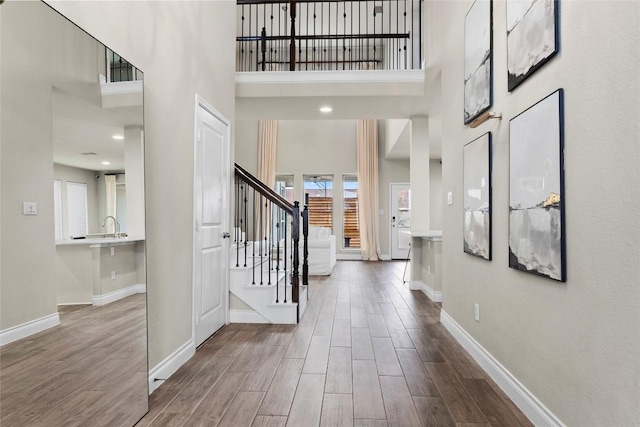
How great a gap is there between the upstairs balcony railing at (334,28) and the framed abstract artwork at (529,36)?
104 inches

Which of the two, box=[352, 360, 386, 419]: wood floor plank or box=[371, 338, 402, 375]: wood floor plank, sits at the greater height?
box=[352, 360, 386, 419]: wood floor plank

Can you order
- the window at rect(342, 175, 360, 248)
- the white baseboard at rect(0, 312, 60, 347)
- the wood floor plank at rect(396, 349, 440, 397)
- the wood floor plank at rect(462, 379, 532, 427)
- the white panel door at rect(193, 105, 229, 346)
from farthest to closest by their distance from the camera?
the window at rect(342, 175, 360, 248), the white panel door at rect(193, 105, 229, 346), the wood floor plank at rect(396, 349, 440, 397), the wood floor plank at rect(462, 379, 532, 427), the white baseboard at rect(0, 312, 60, 347)

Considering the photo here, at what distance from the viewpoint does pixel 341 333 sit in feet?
11.5

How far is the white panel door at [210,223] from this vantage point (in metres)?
3.05

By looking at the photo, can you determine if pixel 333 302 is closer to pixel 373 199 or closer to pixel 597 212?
pixel 597 212

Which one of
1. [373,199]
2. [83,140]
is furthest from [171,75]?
[373,199]

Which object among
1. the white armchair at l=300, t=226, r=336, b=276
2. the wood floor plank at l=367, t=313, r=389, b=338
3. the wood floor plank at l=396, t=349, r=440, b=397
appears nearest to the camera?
the wood floor plank at l=396, t=349, r=440, b=397

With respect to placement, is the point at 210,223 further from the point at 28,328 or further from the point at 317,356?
the point at 28,328

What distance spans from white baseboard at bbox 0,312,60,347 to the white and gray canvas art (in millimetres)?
2731

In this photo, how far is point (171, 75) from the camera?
256 cm

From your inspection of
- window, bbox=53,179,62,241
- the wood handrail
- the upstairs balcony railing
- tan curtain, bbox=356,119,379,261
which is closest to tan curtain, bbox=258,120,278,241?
the upstairs balcony railing

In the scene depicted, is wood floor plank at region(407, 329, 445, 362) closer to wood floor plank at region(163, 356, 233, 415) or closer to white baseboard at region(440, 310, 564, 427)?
white baseboard at region(440, 310, 564, 427)

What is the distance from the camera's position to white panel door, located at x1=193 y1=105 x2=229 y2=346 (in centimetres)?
305

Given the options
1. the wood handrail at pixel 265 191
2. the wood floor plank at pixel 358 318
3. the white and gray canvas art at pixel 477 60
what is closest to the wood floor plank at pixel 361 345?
the wood floor plank at pixel 358 318
